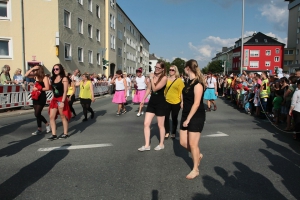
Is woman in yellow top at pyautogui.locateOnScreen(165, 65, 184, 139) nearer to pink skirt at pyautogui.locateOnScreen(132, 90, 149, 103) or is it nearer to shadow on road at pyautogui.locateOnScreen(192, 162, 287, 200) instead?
shadow on road at pyautogui.locateOnScreen(192, 162, 287, 200)

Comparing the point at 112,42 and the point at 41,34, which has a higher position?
the point at 112,42

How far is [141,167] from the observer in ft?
14.9

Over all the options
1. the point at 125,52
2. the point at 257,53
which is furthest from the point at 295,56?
the point at 125,52

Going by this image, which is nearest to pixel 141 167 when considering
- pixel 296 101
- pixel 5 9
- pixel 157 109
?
pixel 157 109

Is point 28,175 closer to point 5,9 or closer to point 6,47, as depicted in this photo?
point 6,47

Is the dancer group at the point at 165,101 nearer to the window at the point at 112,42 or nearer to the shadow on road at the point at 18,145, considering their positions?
the shadow on road at the point at 18,145

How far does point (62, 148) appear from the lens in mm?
5777

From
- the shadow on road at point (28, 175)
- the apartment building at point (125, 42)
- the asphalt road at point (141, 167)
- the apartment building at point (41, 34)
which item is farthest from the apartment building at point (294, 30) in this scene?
the shadow on road at point (28, 175)

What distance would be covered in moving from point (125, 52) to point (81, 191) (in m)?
51.1

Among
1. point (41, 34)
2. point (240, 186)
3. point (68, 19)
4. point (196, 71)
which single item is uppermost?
point (68, 19)

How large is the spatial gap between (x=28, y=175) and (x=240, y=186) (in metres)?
3.13

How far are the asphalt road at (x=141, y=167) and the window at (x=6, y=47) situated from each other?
669 inches

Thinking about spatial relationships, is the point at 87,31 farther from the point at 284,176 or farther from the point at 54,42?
the point at 284,176

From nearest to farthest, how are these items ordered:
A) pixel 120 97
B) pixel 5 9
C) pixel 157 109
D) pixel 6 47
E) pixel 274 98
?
pixel 157 109
pixel 274 98
pixel 120 97
pixel 5 9
pixel 6 47
